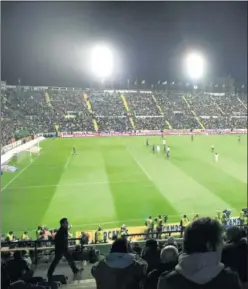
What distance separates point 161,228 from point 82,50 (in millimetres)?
3964

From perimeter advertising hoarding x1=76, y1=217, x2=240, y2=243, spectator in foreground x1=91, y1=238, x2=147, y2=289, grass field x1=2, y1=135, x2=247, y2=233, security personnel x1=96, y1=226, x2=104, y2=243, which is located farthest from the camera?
grass field x1=2, y1=135, x2=247, y2=233

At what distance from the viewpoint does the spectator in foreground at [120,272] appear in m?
1.40

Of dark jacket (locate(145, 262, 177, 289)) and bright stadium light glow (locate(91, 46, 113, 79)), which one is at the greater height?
bright stadium light glow (locate(91, 46, 113, 79))

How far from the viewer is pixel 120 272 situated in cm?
140

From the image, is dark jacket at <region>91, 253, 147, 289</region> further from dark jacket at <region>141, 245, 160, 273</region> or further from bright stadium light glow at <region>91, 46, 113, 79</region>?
bright stadium light glow at <region>91, 46, 113, 79</region>

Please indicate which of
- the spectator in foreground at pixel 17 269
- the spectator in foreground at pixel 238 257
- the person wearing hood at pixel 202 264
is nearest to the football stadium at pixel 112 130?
the spectator in foreground at pixel 17 269

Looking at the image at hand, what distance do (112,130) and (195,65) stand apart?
3.17m

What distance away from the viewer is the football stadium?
6605mm

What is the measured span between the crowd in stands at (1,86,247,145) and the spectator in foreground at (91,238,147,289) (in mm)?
6271

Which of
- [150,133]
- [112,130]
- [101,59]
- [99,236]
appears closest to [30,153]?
[112,130]

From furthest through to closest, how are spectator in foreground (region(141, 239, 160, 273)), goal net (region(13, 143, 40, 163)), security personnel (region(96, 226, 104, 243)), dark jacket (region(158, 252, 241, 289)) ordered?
goal net (region(13, 143, 40, 163)) < security personnel (region(96, 226, 104, 243)) < spectator in foreground (region(141, 239, 160, 273)) < dark jacket (region(158, 252, 241, 289))

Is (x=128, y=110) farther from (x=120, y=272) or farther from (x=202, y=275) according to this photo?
(x=202, y=275)

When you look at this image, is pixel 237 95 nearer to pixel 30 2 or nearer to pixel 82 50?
pixel 82 50

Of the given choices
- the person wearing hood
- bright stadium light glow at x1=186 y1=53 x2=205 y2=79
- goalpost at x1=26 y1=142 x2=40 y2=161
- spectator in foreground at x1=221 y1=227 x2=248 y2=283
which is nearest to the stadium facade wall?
goalpost at x1=26 y1=142 x2=40 y2=161
